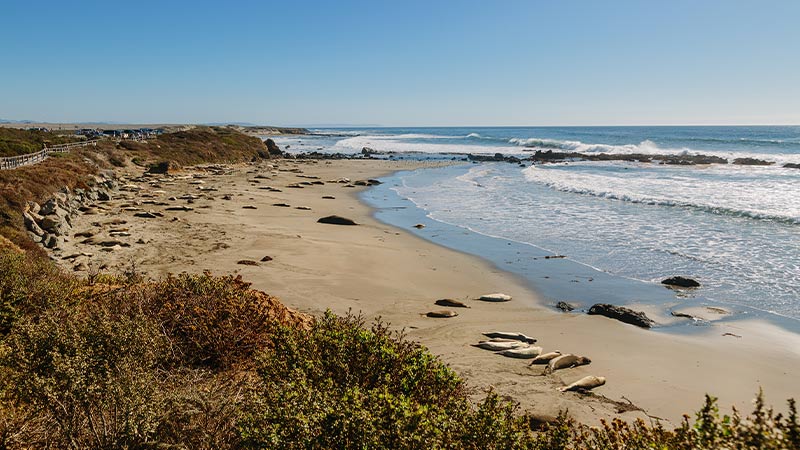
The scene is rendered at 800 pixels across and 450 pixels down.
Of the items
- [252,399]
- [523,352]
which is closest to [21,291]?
[252,399]

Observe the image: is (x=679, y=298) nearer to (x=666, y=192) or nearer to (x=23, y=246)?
(x=23, y=246)

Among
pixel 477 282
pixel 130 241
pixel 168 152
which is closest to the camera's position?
pixel 477 282

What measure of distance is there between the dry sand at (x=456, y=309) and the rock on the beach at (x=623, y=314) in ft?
0.83

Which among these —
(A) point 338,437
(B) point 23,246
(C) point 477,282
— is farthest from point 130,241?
(A) point 338,437

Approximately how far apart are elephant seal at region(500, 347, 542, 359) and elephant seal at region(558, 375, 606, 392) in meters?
1.00

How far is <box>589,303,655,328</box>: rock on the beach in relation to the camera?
1015cm

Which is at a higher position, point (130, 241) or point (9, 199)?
point (9, 199)

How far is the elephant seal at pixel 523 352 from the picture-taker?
8.45 meters

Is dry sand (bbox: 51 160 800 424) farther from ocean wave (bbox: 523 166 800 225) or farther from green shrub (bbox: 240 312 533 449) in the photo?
ocean wave (bbox: 523 166 800 225)

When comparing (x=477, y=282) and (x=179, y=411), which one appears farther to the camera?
(x=477, y=282)

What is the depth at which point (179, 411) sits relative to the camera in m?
4.19

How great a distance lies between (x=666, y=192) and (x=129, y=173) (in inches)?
1277

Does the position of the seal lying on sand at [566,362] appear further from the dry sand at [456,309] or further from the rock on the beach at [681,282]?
the rock on the beach at [681,282]

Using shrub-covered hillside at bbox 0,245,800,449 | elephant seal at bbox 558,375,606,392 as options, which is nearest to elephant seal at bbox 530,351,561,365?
elephant seal at bbox 558,375,606,392
